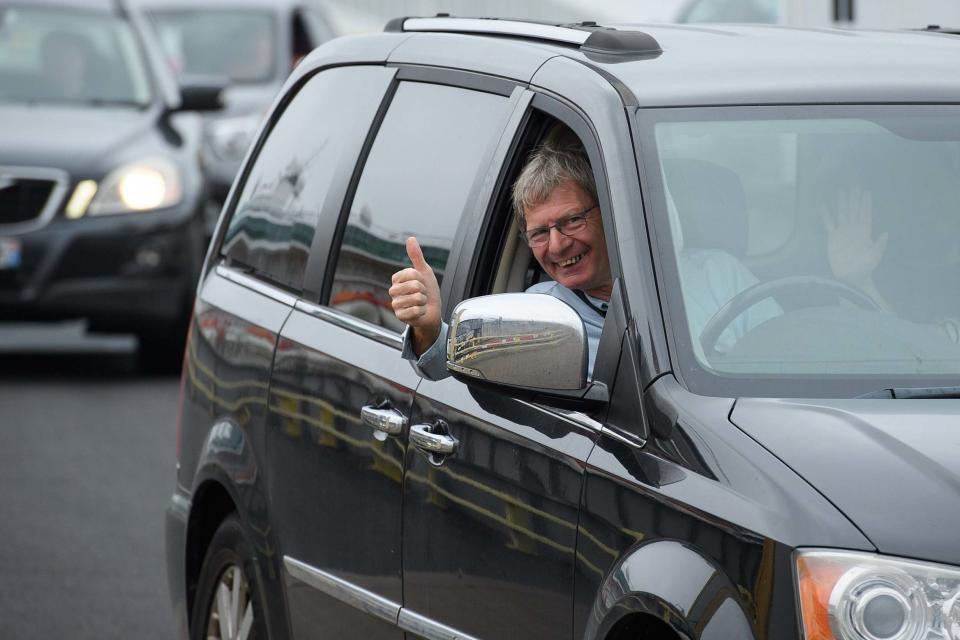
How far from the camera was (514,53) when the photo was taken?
4.62m

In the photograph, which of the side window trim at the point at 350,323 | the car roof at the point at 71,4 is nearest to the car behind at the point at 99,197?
the car roof at the point at 71,4

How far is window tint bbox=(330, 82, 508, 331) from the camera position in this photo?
4.62 m

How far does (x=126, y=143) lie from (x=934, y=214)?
8748 millimetres

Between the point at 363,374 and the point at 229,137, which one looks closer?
the point at 363,374

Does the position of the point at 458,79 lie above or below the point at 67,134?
above

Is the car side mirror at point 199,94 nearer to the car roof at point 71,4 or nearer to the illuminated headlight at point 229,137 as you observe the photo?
the car roof at point 71,4

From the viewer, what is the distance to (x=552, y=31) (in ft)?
15.3

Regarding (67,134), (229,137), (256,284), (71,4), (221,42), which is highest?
(256,284)

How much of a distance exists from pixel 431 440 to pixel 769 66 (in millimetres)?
961

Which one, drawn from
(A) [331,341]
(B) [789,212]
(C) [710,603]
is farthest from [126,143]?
(C) [710,603]

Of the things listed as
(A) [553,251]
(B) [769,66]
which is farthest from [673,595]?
(B) [769,66]

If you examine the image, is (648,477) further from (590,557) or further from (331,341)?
(331,341)

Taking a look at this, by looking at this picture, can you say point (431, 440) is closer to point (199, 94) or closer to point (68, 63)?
point (199, 94)

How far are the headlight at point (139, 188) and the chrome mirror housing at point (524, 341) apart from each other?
858cm
